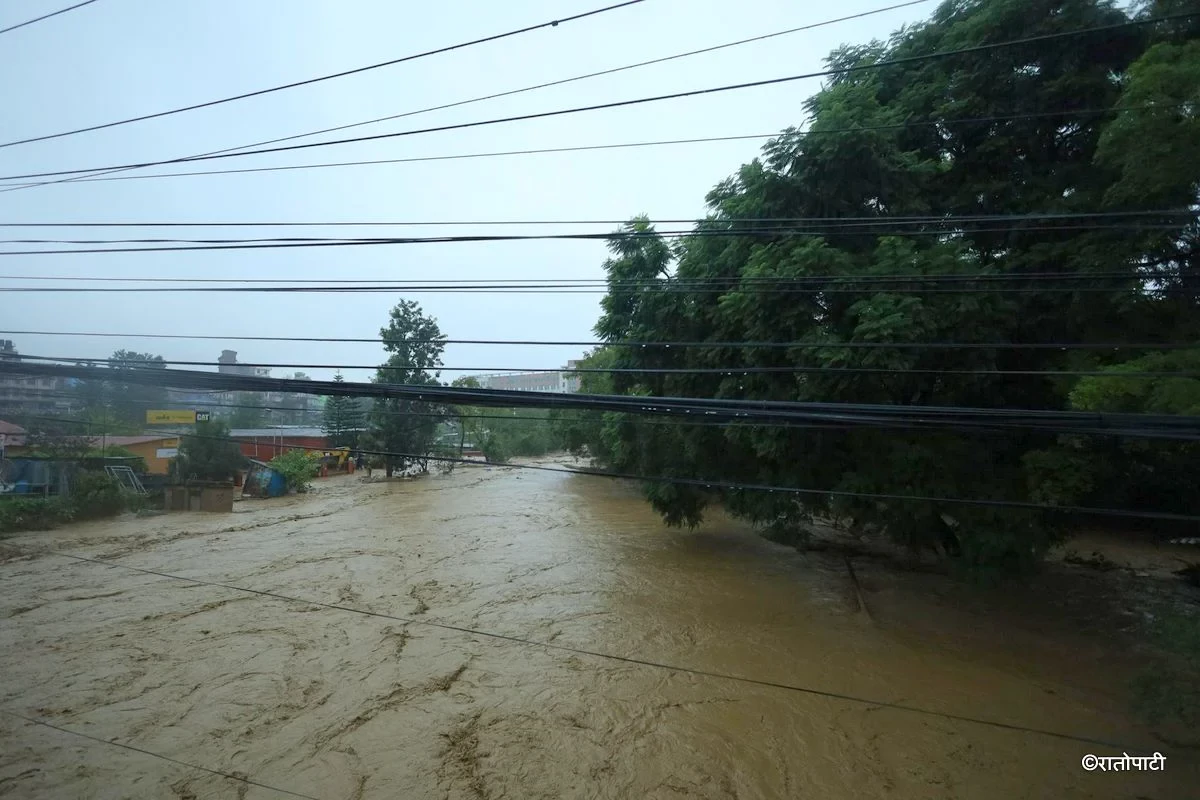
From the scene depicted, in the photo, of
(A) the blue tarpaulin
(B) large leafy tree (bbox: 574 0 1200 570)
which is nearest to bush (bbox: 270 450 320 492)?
(A) the blue tarpaulin

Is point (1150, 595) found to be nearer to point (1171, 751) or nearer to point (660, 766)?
point (1171, 751)

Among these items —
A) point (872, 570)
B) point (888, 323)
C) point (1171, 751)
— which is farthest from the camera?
point (872, 570)

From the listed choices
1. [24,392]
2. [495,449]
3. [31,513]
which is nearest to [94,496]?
[31,513]

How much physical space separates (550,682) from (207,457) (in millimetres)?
19041

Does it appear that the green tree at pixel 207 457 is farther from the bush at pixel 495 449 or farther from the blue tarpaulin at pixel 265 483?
the bush at pixel 495 449

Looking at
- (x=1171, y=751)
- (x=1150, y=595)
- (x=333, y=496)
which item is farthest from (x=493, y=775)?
(x=333, y=496)

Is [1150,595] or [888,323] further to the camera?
[1150,595]

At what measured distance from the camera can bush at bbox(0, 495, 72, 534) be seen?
15831 millimetres

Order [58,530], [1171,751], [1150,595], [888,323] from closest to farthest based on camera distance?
[1171,751], [888,323], [1150,595], [58,530]

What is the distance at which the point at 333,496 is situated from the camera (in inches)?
982

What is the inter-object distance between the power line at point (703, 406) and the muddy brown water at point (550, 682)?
160 inches

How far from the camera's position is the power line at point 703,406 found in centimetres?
427

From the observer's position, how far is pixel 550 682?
8.54m

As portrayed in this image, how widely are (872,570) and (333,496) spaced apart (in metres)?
20.5
